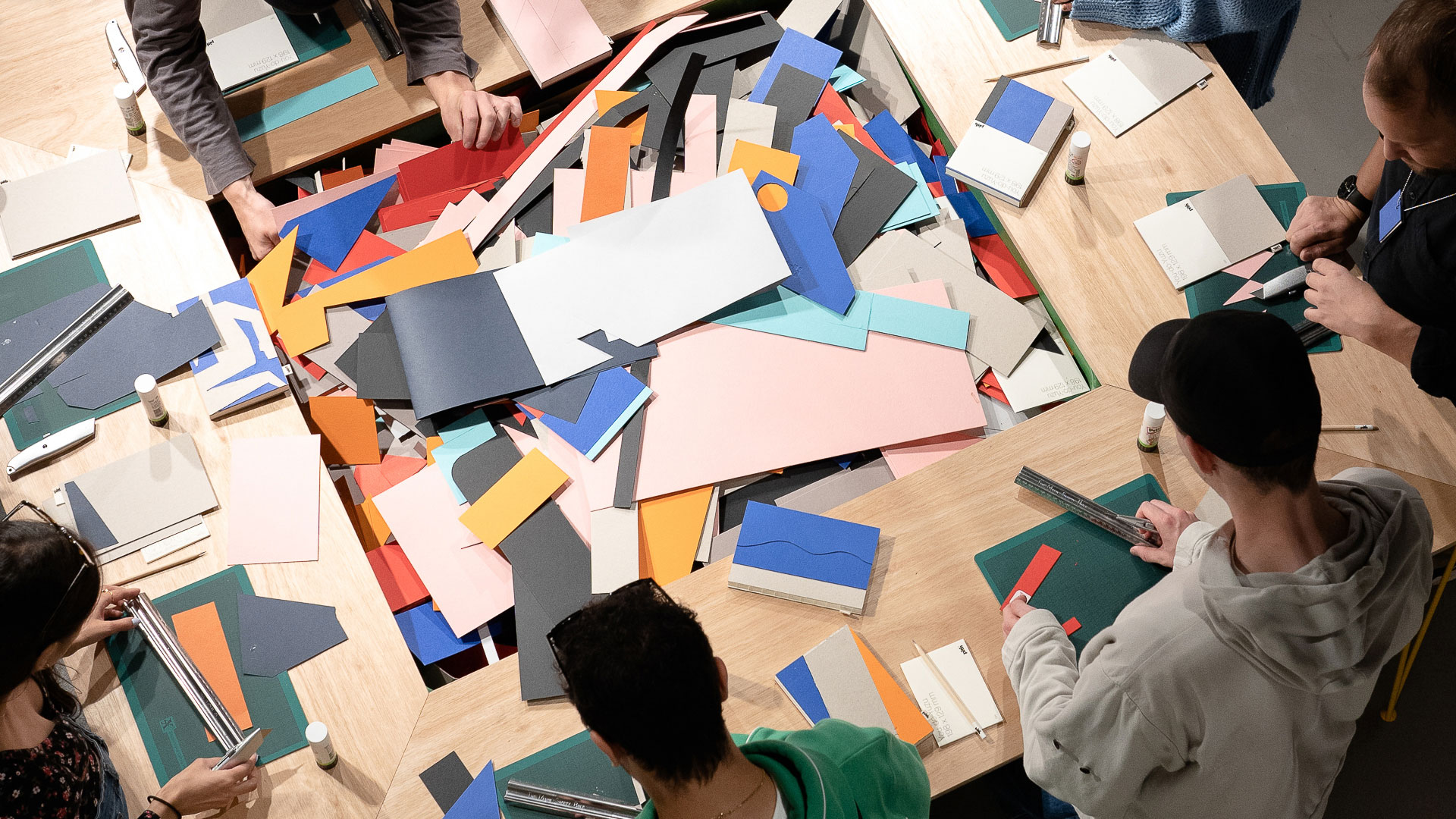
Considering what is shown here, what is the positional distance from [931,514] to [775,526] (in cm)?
29

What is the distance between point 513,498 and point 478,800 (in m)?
0.56

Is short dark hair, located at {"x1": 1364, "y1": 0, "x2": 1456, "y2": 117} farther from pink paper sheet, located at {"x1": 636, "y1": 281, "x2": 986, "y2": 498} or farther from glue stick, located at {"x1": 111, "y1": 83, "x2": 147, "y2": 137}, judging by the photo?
glue stick, located at {"x1": 111, "y1": 83, "x2": 147, "y2": 137}

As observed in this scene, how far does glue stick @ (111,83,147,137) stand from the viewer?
2250 millimetres

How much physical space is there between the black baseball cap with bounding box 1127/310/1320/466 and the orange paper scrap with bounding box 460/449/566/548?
116 cm

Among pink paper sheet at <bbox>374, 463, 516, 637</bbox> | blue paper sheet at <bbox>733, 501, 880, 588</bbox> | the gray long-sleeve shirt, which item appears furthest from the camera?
the gray long-sleeve shirt

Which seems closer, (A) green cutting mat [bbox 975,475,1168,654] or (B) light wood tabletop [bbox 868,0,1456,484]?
(A) green cutting mat [bbox 975,475,1168,654]

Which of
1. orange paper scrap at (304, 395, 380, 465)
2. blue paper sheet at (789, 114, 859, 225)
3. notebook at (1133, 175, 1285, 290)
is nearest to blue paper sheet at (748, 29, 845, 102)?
blue paper sheet at (789, 114, 859, 225)

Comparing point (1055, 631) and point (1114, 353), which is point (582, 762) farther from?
point (1114, 353)

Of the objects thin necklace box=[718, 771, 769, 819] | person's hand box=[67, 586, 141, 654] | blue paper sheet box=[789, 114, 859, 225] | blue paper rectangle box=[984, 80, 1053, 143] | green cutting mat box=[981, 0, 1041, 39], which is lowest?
person's hand box=[67, 586, 141, 654]

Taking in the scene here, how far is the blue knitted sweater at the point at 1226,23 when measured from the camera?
2.27m

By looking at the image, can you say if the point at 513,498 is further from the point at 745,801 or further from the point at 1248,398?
the point at 1248,398

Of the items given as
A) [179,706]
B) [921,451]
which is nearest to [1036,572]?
[921,451]

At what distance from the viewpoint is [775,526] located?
1.89m

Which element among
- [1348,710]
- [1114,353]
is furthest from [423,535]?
[1348,710]
